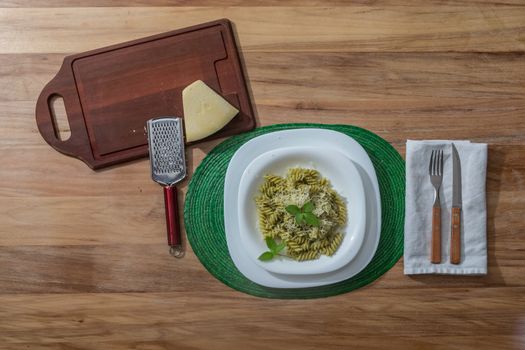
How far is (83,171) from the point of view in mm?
1438

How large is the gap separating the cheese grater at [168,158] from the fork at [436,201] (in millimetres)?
678

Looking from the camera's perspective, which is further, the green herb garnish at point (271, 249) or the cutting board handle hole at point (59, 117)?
the cutting board handle hole at point (59, 117)

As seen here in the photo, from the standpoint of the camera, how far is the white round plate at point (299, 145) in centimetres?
138

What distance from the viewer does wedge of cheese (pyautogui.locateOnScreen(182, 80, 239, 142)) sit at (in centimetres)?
139

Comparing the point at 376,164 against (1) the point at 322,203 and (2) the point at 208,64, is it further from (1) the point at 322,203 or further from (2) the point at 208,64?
(2) the point at 208,64

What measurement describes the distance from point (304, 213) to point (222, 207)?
9.7 inches

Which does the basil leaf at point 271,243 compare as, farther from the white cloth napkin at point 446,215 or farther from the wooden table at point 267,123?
the white cloth napkin at point 446,215

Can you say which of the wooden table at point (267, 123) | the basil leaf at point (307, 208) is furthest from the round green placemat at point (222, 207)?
the basil leaf at point (307, 208)

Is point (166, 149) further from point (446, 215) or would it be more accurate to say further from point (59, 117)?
point (446, 215)

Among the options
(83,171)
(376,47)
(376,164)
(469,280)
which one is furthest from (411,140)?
(83,171)

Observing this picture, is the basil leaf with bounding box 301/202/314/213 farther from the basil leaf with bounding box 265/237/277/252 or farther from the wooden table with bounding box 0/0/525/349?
the wooden table with bounding box 0/0/525/349

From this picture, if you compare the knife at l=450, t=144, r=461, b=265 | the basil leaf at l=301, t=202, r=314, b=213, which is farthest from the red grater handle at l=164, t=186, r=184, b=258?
the knife at l=450, t=144, r=461, b=265

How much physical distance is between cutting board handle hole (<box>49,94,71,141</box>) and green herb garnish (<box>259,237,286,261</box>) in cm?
63

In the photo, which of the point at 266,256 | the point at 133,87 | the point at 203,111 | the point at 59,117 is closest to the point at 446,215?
the point at 266,256
